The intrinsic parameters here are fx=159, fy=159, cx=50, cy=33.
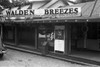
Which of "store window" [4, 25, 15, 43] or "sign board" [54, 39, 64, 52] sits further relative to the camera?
"store window" [4, 25, 15, 43]

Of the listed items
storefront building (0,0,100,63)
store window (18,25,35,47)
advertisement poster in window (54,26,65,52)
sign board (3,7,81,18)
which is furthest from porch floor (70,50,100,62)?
store window (18,25,35,47)

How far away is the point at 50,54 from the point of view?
12.0 meters

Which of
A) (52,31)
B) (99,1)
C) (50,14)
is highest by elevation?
(99,1)

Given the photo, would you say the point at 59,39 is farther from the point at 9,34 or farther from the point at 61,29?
the point at 9,34

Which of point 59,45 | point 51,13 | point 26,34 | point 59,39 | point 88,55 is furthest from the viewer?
point 26,34

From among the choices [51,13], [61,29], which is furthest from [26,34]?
[61,29]

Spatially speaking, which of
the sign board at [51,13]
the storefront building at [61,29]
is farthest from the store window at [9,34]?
the sign board at [51,13]

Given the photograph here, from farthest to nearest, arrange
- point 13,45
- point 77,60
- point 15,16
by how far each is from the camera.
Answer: point 13,45 → point 15,16 → point 77,60

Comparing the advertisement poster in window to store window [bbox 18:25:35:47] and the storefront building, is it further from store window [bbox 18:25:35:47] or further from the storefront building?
store window [bbox 18:25:35:47]

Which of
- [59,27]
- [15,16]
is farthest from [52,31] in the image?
[15,16]

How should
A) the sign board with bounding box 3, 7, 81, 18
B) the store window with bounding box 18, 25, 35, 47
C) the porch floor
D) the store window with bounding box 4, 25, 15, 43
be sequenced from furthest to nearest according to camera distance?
the store window with bounding box 4, 25, 15, 43
the store window with bounding box 18, 25, 35, 47
the sign board with bounding box 3, 7, 81, 18
the porch floor

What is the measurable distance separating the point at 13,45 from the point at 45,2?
743 cm

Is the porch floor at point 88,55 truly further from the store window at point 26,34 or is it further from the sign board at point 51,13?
the store window at point 26,34

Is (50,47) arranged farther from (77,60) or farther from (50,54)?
(77,60)
